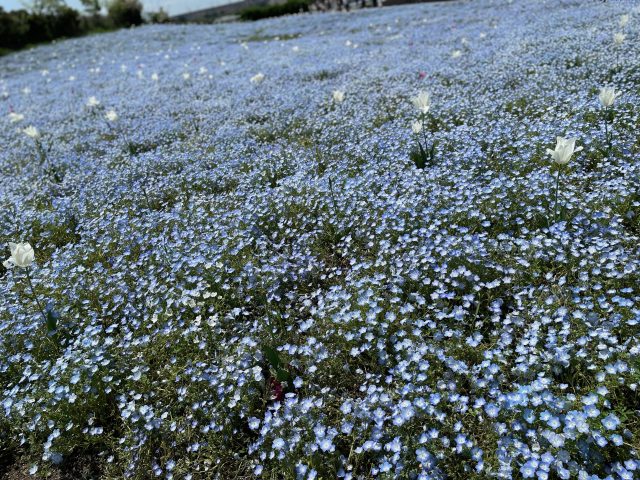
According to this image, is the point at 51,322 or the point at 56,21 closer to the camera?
the point at 51,322

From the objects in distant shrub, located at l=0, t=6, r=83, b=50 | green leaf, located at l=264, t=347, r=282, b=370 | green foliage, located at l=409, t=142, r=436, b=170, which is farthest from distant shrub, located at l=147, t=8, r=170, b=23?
green leaf, located at l=264, t=347, r=282, b=370

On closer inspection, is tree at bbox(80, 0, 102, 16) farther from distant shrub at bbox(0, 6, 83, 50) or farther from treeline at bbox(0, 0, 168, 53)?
distant shrub at bbox(0, 6, 83, 50)

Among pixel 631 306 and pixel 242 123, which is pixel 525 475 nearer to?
pixel 631 306

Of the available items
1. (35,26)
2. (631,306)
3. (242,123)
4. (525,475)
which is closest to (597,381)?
(631,306)

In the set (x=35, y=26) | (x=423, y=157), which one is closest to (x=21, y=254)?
(x=423, y=157)

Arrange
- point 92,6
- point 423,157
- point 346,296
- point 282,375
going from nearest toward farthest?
1. point 282,375
2. point 346,296
3. point 423,157
4. point 92,6

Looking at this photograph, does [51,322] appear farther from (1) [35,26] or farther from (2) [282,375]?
(1) [35,26]
